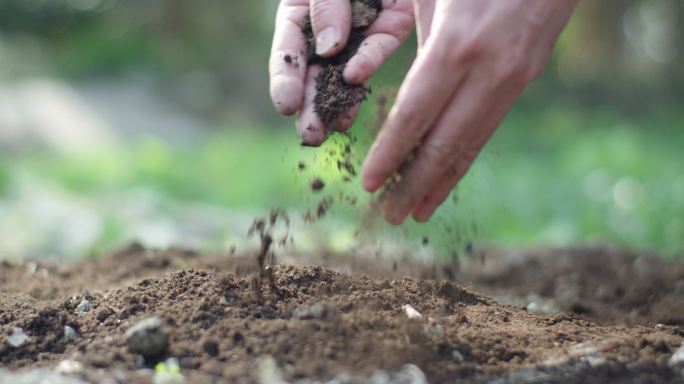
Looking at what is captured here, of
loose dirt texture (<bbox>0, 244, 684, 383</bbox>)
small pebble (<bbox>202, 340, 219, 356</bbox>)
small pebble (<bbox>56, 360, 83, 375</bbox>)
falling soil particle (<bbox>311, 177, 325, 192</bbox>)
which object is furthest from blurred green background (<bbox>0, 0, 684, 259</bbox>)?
small pebble (<bbox>56, 360, 83, 375</bbox>)

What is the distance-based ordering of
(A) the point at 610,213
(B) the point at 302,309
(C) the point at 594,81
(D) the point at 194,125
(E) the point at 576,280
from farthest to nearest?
1. (D) the point at 194,125
2. (C) the point at 594,81
3. (A) the point at 610,213
4. (E) the point at 576,280
5. (B) the point at 302,309

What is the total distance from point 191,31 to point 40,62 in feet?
10.1

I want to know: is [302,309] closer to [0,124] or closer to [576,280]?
[576,280]

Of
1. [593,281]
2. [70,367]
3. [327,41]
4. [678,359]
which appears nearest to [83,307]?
[70,367]

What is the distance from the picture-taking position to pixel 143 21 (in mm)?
16500

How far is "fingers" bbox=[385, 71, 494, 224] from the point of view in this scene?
188cm

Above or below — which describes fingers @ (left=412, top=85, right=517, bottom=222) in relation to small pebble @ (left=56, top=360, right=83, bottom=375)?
above

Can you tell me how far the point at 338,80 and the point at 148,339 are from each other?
961 mm

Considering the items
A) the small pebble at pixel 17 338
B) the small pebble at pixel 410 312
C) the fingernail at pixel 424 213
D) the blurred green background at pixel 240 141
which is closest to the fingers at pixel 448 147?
the fingernail at pixel 424 213

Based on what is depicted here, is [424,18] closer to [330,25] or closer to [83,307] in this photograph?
[330,25]

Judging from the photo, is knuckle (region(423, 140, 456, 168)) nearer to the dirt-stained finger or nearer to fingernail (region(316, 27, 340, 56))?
the dirt-stained finger

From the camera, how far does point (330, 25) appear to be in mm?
2457

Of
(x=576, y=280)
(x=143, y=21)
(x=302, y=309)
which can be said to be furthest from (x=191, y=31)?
(x=302, y=309)

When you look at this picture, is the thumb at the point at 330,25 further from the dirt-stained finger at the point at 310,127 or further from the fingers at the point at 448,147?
the fingers at the point at 448,147
